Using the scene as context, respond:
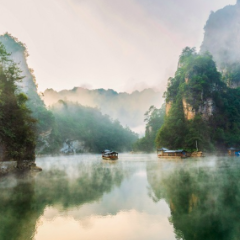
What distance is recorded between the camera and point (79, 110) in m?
153

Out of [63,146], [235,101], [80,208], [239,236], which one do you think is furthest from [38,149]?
[239,236]

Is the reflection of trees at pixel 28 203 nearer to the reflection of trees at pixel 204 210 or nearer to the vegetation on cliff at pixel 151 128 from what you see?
the reflection of trees at pixel 204 210

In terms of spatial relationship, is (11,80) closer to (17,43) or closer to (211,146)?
(211,146)

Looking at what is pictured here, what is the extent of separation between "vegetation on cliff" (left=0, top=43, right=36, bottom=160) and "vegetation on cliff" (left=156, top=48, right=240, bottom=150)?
42480 millimetres

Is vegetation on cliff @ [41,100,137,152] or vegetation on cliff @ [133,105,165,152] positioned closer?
vegetation on cliff @ [133,105,165,152]

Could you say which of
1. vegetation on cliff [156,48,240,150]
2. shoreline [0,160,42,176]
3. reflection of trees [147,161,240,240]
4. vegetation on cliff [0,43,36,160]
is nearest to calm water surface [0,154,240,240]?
reflection of trees [147,161,240,240]

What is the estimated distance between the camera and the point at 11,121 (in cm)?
2384

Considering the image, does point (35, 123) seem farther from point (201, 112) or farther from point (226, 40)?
point (226, 40)

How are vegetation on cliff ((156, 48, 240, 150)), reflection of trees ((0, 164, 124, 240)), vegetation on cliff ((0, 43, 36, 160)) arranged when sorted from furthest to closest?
vegetation on cliff ((156, 48, 240, 150)), vegetation on cliff ((0, 43, 36, 160)), reflection of trees ((0, 164, 124, 240))

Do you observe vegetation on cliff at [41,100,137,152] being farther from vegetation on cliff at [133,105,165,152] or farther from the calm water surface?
the calm water surface

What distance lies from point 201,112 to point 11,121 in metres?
53.3

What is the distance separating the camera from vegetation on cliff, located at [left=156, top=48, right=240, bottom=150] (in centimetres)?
6261

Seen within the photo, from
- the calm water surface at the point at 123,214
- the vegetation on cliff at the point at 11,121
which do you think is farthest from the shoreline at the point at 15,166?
the calm water surface at the point at 123,214

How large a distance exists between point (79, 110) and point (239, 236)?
5860 inches
